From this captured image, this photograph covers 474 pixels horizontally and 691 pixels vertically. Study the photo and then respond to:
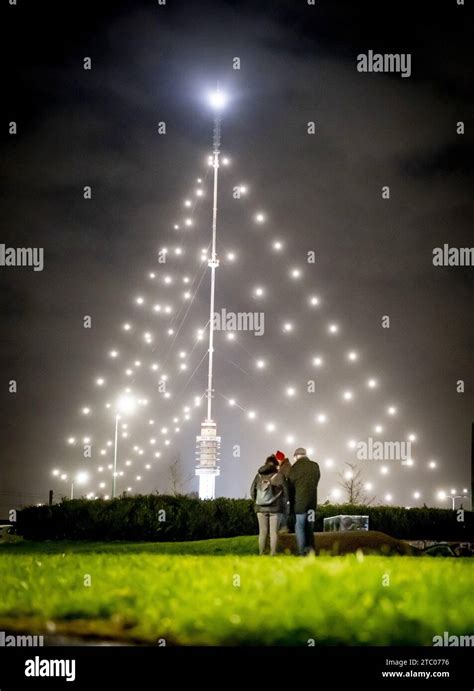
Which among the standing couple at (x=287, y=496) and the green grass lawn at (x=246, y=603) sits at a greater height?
the standing couple at (x=287, y=496)

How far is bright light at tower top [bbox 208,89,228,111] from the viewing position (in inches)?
1781

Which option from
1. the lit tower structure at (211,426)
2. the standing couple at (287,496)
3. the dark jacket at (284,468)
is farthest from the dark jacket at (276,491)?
the lit tower structure at (211,426)

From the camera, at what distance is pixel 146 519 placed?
22.9 meters

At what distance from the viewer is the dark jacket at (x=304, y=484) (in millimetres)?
13297

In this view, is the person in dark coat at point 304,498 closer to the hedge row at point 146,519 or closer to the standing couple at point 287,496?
the standing couple at point 287,496

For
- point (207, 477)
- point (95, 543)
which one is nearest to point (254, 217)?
point (207, 477)

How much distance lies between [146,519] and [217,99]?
29214 millimetres

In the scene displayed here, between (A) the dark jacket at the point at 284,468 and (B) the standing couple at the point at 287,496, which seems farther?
(A) the dark jacket at the point at 284,468

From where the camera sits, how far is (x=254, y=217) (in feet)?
155

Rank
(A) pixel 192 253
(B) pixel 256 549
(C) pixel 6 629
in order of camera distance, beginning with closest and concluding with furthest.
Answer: (C) pixel 6 629, (B) pixel 256 549, (A) pixel 192 253

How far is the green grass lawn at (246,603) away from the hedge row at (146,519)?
13719mm

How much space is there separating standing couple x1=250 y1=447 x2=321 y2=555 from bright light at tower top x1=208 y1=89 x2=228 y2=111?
33.9 m

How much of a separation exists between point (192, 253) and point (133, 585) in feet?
150

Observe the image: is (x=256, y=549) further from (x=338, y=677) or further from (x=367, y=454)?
(x=367, y=454)
